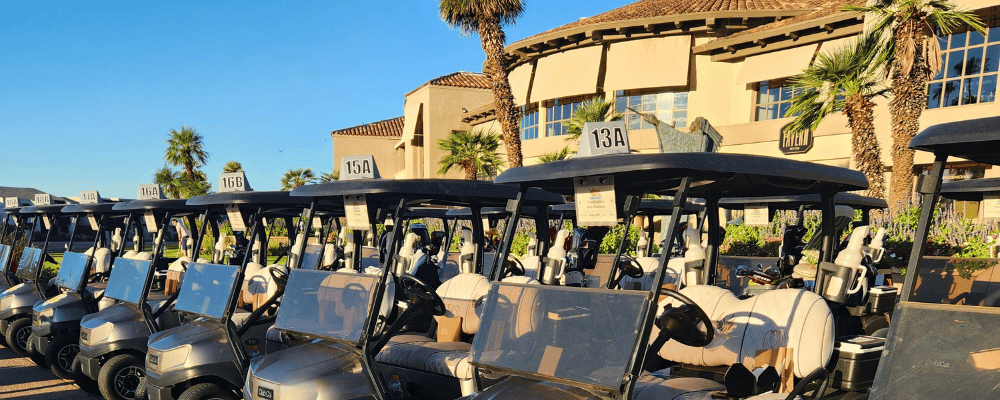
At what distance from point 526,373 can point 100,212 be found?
8.13 metres

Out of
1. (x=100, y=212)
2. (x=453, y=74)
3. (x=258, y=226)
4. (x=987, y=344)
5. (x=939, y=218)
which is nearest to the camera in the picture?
(x=987, y=344)

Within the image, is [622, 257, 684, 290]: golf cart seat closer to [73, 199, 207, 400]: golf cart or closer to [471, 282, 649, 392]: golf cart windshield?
[471, 282, 649, 392]: golf cart windshield

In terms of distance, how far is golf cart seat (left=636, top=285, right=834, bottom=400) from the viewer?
396cm

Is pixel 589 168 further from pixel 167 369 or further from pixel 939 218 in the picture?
pixel 939 218

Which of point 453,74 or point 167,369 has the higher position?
point 453,74

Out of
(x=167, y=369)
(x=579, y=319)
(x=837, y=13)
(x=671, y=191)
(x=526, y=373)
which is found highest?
(x=837, y=13)

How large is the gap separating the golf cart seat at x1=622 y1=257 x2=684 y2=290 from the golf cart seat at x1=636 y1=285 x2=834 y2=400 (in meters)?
3.41

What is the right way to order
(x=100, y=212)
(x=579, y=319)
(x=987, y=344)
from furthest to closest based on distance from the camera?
(x=100, y=212), (x=579, y=319), (x=987, y=344)

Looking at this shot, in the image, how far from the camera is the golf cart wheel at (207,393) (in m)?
5.01

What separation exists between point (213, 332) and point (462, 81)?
103 ft

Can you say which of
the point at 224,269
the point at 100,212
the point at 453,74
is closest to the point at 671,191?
the point at 224,269

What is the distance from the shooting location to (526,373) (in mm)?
3352

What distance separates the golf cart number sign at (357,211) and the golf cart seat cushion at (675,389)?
2093 millimetres

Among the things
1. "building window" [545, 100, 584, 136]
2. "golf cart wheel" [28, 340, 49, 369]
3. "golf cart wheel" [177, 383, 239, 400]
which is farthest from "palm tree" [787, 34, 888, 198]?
"golf cart wheel" [28, 340, 49, 369]
